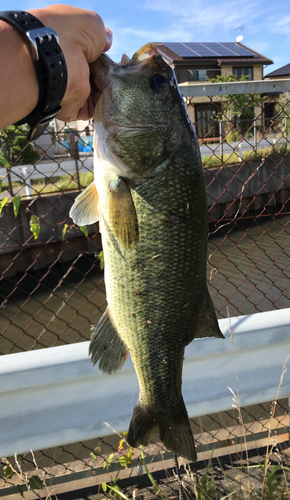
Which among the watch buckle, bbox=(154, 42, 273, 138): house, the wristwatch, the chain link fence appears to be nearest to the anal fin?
the wristwatch

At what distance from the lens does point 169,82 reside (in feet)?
4.66

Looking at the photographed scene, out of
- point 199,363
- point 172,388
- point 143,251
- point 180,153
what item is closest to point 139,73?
point 180,153

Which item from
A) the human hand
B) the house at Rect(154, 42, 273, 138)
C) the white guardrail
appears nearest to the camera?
the human hand

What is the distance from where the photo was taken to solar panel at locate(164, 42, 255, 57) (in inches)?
1378

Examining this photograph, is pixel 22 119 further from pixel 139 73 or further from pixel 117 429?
pixel 117 429

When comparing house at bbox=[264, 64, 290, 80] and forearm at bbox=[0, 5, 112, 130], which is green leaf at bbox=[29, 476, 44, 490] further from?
house at bbox=[264, 64, 290, 80]

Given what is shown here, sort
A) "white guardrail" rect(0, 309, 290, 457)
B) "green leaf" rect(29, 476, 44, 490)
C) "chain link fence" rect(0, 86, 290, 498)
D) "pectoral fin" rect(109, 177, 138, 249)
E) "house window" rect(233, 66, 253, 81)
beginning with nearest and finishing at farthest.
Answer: "pectoral fin" rect(109, 177, 138, 249) < "white guardrail" rect(0, 309, 290, 457) < "green leaf" rect(29, 476, 44, 490) < "chain link fence" rect(0, 86, 290, 498) < "house window" rect(233, 66, 253, 81)

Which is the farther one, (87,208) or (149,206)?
(87,208)

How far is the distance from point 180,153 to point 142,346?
2.54ft

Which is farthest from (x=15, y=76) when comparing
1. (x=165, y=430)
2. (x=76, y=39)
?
(x=165, y=430)

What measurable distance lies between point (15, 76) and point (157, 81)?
0.52 metres

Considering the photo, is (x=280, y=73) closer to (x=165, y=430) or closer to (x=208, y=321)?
(x=208, y=321)

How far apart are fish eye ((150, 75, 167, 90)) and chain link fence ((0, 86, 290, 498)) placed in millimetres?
2107

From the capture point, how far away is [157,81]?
1407 millimetres
